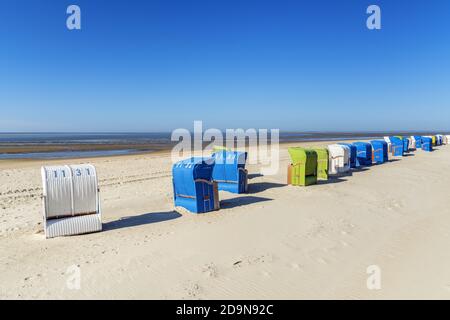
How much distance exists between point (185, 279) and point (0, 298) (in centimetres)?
284

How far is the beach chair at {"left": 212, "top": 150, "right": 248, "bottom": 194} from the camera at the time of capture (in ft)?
43.6

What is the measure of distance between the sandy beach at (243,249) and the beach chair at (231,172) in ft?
1.76

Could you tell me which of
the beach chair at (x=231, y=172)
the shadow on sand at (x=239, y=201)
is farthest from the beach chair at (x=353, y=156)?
the shadow on sand at (x=239, y=201)

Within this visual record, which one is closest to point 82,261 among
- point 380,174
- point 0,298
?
point 0,298

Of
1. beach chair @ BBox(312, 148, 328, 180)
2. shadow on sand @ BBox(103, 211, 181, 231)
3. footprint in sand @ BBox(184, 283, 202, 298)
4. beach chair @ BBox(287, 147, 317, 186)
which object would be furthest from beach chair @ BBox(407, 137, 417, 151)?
footprint in sand @ BBox(184, 283, 202, 298)

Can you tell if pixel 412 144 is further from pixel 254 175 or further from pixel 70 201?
pixel 70 201

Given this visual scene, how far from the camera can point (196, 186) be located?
33.7 ft

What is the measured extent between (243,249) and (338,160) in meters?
13.2

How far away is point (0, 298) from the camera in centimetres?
538

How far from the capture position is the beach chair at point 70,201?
7.98m

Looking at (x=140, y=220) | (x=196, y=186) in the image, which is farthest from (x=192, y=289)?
(x=196, y=186)

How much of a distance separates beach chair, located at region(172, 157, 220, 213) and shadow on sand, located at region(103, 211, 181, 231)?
Answer: 562mm
